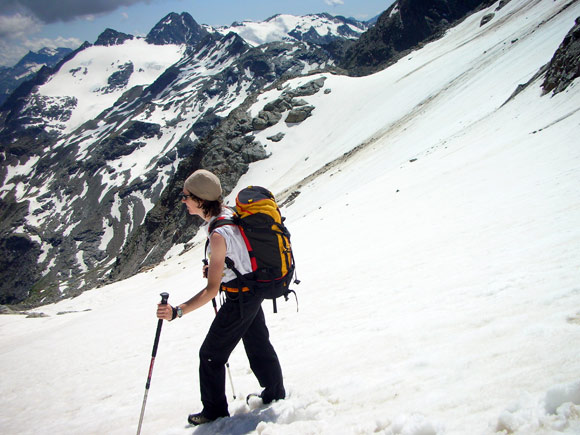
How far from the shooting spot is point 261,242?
3572 mm

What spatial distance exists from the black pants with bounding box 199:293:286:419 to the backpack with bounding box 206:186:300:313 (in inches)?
7.5

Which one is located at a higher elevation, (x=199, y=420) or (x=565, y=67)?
(x=565, y=67)

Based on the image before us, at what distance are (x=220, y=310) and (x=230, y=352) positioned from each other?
0.47 m

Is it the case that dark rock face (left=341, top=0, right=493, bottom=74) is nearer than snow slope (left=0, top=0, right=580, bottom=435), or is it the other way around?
snow slope (left=0, top=0, right=580, bottom=435)

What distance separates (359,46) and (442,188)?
178m

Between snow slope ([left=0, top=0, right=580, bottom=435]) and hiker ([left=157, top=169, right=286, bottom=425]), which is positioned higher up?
hiker ([left=157, top=169, right=286, bottom=425])

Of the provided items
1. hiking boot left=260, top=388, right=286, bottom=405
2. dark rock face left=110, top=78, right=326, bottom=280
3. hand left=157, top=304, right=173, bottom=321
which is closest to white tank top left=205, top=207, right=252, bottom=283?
hand left=157, top=304, right=173, bottom=321

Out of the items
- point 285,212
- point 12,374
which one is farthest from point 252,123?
point 12,374

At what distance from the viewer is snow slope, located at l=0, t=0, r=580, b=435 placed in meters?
3.07

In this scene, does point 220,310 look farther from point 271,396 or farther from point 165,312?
point 271,396

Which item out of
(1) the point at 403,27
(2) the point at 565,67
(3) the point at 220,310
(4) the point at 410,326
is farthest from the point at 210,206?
(1) the point at 403,27

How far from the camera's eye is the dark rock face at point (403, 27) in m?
139

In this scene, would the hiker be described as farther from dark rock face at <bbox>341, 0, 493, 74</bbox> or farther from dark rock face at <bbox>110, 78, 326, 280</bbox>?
dark rock face at <bbox>341, 0, 493, 74</bbox>

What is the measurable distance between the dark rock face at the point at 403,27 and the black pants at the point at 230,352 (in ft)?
469
